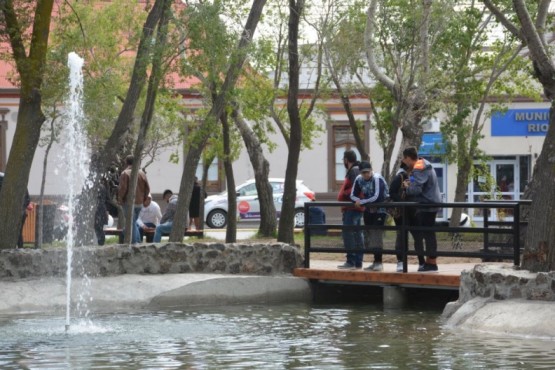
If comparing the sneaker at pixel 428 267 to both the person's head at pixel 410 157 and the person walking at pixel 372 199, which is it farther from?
the person's head at pixel 410 157

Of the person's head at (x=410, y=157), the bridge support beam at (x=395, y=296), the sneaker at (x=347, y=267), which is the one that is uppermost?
the person's head at (x=410, y=157)

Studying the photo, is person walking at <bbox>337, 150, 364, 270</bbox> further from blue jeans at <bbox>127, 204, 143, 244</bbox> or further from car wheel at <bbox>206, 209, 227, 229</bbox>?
car wheel at <bbox>206, 209, 227, 229</bbox>

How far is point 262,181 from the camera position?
29.9 meters

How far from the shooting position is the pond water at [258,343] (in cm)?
1201

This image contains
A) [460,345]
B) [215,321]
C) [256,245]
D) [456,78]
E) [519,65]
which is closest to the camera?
[460,345]

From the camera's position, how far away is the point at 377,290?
19125 mm

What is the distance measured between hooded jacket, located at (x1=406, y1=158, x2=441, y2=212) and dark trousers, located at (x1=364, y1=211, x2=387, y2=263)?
36.5 inches

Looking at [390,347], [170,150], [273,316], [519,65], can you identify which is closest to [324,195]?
[170,150]

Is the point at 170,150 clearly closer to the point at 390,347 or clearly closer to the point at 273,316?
the point at 273,316

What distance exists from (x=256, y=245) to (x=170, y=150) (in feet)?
87.7

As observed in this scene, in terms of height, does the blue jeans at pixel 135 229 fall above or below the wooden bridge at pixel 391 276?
above

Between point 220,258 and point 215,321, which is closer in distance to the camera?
point 215,321

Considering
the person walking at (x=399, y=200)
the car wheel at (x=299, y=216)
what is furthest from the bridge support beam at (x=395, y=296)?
the car wheel at (x=299, y=216)

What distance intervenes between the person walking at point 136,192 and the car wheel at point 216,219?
677 inches
